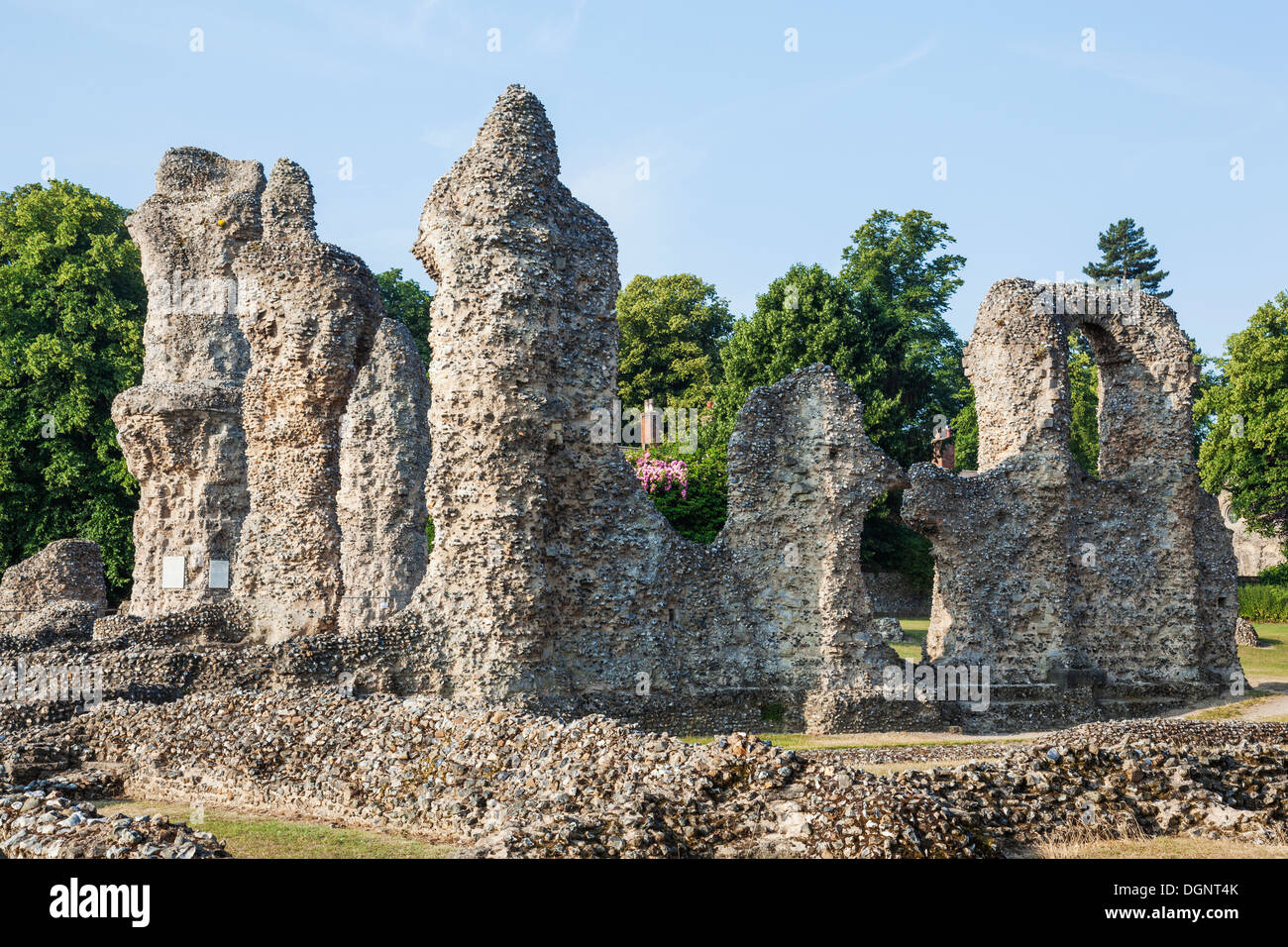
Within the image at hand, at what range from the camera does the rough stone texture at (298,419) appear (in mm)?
17391

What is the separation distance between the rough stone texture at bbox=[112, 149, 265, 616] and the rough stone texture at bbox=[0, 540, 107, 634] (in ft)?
3.54

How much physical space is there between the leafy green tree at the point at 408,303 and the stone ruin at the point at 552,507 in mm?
14835

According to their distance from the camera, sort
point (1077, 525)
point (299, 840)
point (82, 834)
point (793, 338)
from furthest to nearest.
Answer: point (793, 338) < point (1077, 525) < point (299, 840) < point (82, 834)

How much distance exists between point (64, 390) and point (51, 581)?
9.44 m

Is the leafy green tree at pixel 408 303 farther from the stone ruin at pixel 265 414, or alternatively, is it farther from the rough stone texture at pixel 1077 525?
the rough stone texture at pixel 1077 525

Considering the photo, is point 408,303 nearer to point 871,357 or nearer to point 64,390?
point 64,390

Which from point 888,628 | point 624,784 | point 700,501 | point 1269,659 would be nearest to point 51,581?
point 700,501

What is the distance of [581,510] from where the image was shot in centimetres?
1471

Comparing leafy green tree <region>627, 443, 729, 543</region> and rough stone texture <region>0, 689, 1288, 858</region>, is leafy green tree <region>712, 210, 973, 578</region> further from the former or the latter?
rough stone texture <region>0, 689, 1288, 858</region>

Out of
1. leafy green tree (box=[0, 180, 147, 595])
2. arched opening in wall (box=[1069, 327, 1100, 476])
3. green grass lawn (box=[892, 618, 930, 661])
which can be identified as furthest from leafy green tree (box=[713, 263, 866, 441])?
leafy green tree (box=[0, 180, 147, 595])

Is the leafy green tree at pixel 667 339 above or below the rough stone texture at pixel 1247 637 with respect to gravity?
above

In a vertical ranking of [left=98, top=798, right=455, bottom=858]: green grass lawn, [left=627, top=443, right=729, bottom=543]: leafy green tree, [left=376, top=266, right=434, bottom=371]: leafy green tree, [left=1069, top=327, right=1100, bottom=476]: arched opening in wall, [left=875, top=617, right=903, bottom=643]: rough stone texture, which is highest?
[left=376, top=266, right=434, bottom=371]: leafy green tree

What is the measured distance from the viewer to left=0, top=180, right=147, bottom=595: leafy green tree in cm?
2959

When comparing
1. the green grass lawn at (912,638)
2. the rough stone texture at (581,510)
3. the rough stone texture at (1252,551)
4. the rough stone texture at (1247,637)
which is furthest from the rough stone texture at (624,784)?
the rough stone texture at (1252,551)
